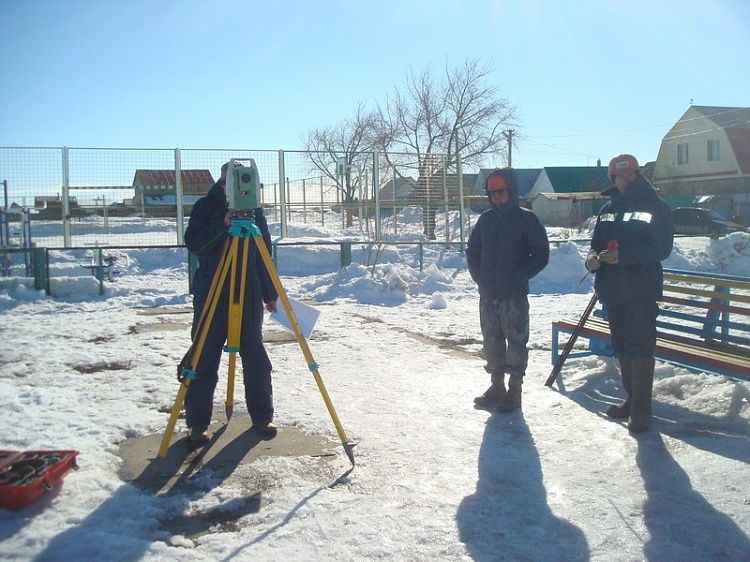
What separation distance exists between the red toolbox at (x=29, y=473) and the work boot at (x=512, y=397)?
3.01 m

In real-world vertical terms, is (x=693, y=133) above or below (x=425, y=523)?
above

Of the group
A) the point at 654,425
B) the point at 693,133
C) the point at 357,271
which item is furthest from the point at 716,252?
the point at 693,133

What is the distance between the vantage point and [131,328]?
9.19 metres

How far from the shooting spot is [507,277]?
5.34m

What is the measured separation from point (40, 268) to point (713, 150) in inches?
1752

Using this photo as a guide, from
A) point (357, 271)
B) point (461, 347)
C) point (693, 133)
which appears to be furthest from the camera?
point (693, 133)

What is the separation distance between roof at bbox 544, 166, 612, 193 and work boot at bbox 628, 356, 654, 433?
166 ft

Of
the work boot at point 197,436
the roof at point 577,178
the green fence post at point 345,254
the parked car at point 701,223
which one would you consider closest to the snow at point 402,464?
the work boot at point 197,436

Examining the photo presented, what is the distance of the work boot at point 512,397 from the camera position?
5.38 metres

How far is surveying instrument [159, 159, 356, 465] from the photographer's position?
14.4 feet

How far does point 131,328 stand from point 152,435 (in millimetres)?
4674

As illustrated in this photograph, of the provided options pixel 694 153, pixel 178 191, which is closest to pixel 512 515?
pixel 178 191

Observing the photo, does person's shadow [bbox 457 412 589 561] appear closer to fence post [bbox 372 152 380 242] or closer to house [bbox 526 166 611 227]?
fence post [bbox 372 152 380 242]

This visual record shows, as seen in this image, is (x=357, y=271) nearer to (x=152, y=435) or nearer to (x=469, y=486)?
(x=152, y=435)
